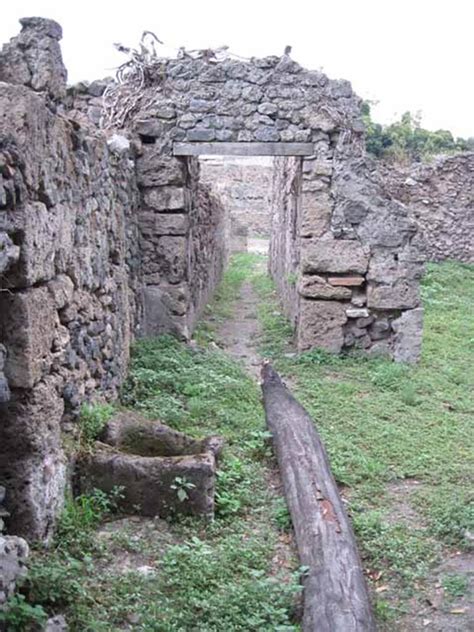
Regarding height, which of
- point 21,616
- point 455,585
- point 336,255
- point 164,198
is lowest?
point 455,585

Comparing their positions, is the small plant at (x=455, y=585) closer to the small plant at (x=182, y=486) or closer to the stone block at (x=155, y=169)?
the small plant at (x=182, y=486)

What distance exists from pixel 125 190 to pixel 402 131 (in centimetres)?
1793

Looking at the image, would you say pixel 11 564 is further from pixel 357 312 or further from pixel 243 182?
pixel 243 182

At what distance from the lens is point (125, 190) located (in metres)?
7.36

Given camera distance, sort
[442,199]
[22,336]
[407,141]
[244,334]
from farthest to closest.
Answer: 1. [407,141]
2. [442,199]
3. [244,334]
4. [22,336]

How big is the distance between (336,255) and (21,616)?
6.29 m

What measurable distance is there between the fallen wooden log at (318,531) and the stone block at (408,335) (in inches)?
117

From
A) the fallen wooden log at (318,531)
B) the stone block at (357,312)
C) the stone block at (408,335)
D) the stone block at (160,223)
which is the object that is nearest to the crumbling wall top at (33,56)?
the fallen wooden log at (318,531)

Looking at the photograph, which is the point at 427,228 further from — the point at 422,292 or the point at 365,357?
the point at 365,357

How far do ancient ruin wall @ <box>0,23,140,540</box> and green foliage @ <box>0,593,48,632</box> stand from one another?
75 cm

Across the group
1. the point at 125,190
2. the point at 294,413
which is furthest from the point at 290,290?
the point at 294,413

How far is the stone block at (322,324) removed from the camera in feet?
28.5

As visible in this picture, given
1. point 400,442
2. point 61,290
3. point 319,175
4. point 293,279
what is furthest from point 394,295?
point 61,290

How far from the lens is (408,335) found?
864cm
